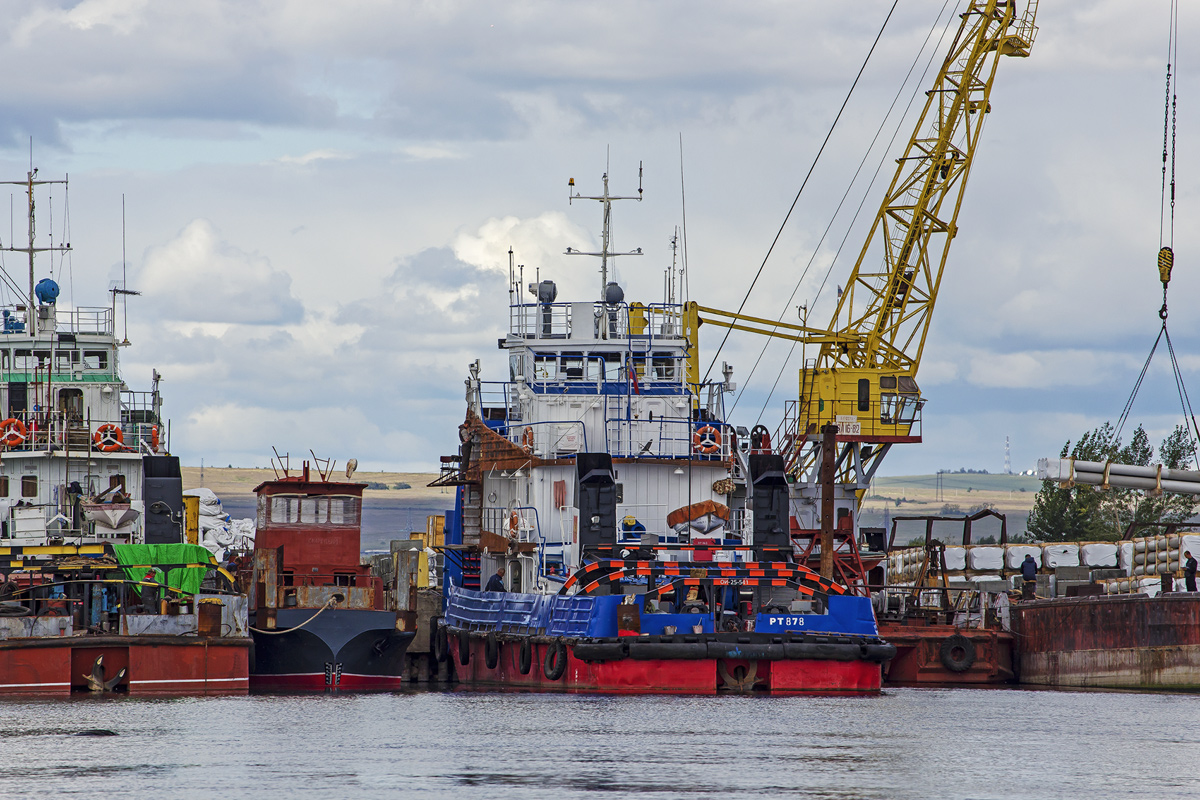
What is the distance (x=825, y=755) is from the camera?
118ft

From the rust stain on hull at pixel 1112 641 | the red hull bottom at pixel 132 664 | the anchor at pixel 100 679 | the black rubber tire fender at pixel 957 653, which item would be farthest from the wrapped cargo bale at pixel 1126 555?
the anchor at pixel 100 679

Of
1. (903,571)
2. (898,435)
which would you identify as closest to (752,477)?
(903,571)

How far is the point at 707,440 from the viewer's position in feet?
174

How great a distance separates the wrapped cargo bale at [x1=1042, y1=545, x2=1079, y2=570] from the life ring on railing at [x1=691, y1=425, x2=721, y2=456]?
59.5 feet

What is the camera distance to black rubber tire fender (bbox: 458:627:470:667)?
54188 millimetres

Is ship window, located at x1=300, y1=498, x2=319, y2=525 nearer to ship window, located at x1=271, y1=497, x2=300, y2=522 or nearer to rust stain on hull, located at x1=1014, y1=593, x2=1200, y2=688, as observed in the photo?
ship window, located at x1=271, y1=497, x2=300, y2=522

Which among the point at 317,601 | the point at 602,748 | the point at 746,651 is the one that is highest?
the point at 317,601

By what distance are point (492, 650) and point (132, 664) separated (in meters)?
11.0

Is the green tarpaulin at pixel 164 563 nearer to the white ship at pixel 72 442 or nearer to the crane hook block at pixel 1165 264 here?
the white ship at pixel 72 442

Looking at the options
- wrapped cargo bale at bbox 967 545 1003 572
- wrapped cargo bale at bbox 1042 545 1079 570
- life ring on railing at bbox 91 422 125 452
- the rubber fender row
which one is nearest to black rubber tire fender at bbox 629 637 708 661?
the rubber fender row

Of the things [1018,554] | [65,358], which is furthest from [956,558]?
[65,358]

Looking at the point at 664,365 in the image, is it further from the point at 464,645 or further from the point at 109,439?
the point at 109,439

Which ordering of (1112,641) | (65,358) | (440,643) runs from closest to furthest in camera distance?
(1112,641), (65,358), (440,643)

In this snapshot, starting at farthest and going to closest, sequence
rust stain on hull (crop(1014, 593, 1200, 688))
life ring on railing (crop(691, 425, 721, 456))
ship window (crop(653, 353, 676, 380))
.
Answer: ship window (crop(653, 353, 676, 380)), life ring on railing (crop(691, 425, 721, 456)), rust stain on hull (crop(1014, 593, 1200, 688))
